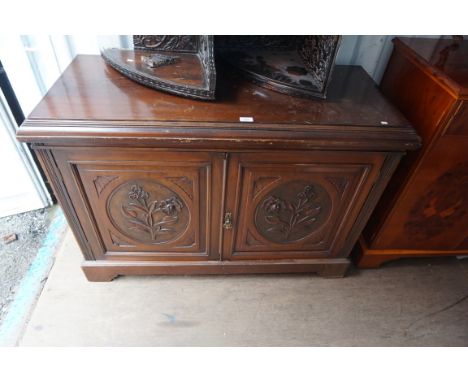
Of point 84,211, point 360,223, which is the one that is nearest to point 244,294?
point 360,223

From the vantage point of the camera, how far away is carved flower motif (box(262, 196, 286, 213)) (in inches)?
38.1

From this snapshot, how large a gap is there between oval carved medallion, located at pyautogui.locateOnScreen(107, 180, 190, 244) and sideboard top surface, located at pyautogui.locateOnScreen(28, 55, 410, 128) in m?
0.22

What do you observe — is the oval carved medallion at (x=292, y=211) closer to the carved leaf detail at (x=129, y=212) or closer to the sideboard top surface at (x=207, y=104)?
the sideboard top surface at (x=207, y=104)

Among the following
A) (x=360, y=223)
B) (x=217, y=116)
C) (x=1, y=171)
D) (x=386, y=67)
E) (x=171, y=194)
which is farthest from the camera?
(x=1, y=171)

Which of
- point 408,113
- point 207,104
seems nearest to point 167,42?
point 207,104

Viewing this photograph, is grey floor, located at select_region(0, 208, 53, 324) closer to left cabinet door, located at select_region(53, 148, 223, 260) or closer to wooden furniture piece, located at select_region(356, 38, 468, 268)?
left cabinet door, located at select_region(53, 148, 223, 260)

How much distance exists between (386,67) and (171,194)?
0.95 meters

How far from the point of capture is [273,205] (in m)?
0.98

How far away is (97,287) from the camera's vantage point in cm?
118

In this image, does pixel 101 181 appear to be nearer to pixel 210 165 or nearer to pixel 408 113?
pixel 210 165

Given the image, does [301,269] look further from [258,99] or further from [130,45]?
[130,45]

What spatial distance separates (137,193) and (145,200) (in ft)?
0.12

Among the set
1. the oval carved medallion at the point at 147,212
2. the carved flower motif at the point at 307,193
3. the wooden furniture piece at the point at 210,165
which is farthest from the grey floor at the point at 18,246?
the carved flower motif at the point at 307,193

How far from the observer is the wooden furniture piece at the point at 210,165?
2.58 feet
